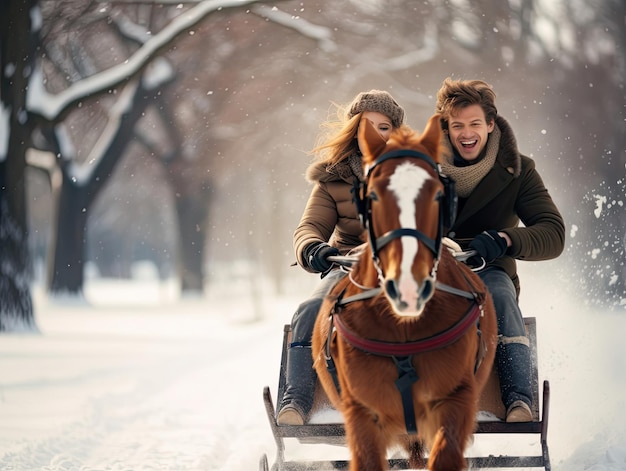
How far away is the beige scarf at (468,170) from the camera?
5.24 m

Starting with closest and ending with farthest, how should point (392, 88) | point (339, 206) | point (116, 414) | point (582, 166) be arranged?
point (339, 206)
point (116, 414)
point (582, 166)
point (392, 88)

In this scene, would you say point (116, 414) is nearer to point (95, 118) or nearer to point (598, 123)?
point (598, 123)

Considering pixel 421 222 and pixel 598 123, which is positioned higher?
pixel 598 123

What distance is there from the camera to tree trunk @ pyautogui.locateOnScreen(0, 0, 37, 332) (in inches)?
653

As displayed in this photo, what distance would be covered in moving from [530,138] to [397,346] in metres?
22.4

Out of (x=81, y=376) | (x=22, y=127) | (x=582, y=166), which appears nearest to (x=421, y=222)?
(x=81, y=376)

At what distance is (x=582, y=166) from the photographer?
21188 millimetres

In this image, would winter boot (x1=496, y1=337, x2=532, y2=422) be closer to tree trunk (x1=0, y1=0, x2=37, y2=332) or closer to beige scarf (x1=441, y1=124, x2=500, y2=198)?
beige scarf (x1=441, y1=124, x2=500, y2=198)

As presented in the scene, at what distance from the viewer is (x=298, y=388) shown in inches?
206

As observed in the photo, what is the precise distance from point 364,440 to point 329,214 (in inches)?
68.2

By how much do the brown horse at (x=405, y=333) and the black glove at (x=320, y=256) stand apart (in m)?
0.22

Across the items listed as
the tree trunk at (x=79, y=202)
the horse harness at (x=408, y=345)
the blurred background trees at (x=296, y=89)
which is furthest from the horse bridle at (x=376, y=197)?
the tree trunk at (x=79, y=202)

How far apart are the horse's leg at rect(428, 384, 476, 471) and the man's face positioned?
1722 millimetres

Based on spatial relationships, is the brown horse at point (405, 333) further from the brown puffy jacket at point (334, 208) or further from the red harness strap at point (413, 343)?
the brown puffy jacket at point (334, 208)
